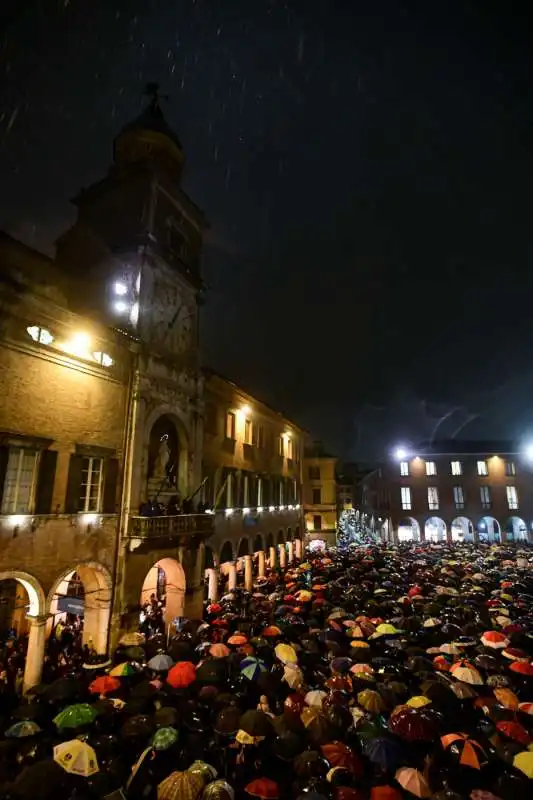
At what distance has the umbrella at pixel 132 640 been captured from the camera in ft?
55.0

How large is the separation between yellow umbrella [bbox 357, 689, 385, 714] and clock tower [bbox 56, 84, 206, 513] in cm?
1162

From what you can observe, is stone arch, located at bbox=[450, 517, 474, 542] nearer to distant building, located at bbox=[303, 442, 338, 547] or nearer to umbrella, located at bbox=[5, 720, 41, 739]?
distant building, located at bbox=[303, 442, 338, 547]

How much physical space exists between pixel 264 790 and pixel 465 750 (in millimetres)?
4219

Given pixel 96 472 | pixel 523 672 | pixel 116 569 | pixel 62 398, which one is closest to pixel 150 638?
pixel 116 569

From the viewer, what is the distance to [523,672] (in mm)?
13695

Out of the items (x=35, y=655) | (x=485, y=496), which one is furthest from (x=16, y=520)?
(x=485, y=496)

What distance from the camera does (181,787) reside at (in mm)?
8078

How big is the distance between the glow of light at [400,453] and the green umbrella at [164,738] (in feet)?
204

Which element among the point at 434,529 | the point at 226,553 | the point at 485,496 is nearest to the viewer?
the point at 226,553

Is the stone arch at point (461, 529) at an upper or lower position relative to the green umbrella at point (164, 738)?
upper

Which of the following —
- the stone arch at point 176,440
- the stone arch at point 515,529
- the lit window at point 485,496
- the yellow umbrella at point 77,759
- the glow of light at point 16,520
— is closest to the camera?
the yellow umbrella at point 77,759

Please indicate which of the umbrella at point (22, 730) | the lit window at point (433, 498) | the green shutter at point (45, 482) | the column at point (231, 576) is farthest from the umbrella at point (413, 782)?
the lit window at point (433, 498)

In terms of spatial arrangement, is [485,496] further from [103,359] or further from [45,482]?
[45,482]

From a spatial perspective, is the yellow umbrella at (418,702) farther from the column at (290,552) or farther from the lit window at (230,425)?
the column at (290,552)
